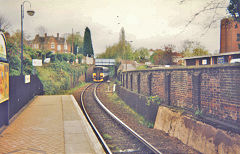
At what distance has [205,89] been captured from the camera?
7.43 m

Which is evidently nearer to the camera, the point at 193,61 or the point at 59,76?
the point at 59,76

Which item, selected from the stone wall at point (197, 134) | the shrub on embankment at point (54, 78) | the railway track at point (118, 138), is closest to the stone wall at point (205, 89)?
the stone wall at point (197, 134)

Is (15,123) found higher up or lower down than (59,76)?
lower down

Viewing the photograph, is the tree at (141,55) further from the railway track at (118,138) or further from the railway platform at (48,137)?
the railway platform at (48,137)

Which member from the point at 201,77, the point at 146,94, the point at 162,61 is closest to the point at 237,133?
the point at 201,77

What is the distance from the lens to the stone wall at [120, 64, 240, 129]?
6.10 meters

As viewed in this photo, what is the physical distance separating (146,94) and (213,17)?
6.71 meters

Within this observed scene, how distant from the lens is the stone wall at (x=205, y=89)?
6098 millimetres

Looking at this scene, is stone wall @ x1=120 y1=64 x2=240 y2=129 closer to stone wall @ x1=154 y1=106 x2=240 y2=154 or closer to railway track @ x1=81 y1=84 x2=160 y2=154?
stone wall @ x1=154 y1=106 x2=240 y2=154

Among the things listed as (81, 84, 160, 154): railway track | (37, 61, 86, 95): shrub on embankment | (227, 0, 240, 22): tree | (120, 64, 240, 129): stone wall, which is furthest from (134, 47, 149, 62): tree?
(227, 0, 240, 22): tree

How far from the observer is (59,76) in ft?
89.4

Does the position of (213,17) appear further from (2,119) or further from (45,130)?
(2,119)

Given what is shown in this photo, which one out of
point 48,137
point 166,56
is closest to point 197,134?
point 48,137

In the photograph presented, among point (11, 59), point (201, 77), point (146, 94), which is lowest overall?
point (146, 94)
